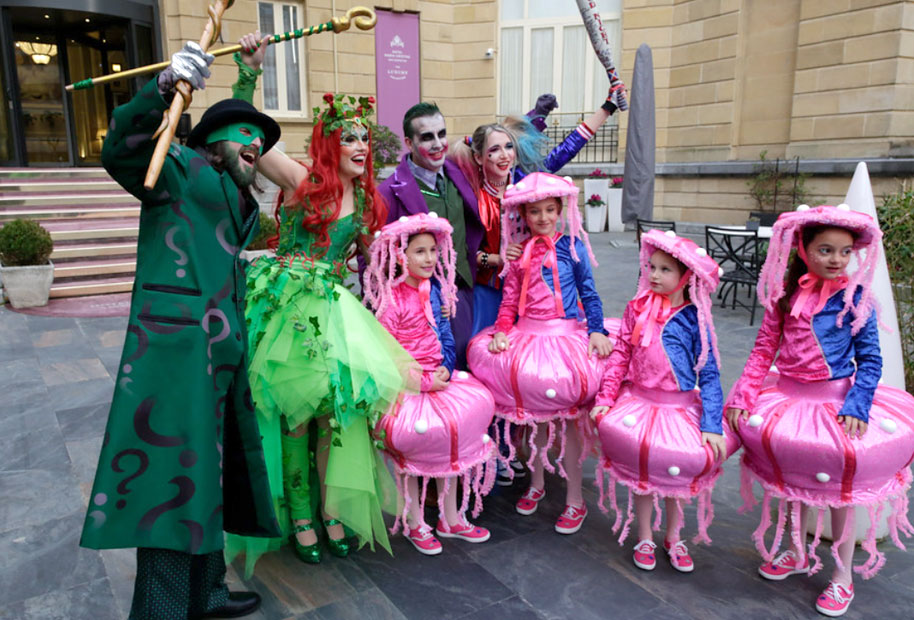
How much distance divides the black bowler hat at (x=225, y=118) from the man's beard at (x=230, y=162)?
2.4 inches

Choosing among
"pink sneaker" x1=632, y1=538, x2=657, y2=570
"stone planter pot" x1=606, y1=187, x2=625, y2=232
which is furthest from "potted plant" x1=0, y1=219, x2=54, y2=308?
"stone planter pot" x1=606, y1=187, x2=625, y2=232

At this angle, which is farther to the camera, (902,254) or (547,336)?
(902,254)

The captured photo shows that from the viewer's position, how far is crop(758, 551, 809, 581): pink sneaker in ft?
9.68

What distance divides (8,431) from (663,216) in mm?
13691

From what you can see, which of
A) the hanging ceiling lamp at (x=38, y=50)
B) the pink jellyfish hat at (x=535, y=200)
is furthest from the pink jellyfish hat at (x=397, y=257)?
the hanging ceiling lamp at (x=38, y=50)

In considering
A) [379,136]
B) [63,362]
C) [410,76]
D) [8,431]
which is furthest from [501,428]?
[410,76]

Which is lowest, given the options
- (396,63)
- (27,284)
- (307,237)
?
(27,284)

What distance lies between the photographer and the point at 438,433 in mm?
2980

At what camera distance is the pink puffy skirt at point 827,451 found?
2.61 metres

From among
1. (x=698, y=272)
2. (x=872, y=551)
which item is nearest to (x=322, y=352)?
(x=698, y=272)

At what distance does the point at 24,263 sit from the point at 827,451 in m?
8.92

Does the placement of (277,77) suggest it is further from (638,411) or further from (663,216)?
(638,411)

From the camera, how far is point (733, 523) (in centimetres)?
350

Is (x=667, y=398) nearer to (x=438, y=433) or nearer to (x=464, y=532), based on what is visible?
(x=438, y=433)
